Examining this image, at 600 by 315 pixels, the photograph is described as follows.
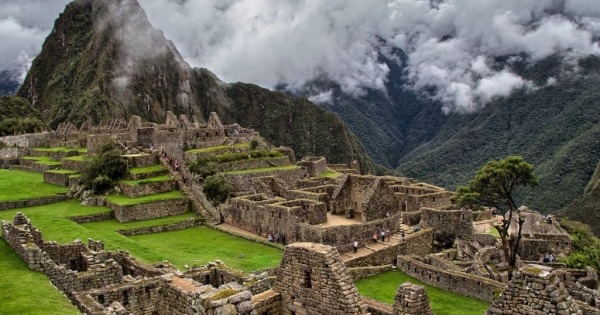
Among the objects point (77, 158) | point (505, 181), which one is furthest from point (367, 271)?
point (77, 158)

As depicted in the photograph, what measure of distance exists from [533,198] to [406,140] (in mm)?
88249

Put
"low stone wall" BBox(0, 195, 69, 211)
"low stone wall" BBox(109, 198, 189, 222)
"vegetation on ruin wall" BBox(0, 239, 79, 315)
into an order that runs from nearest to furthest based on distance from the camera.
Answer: "vegetation on ruin wall" BBox(0, 239, 79, 315), "low stone wall" BBox(0, 195, 69, 211), "low stone wall" BBox(109, 198, 189, 222)

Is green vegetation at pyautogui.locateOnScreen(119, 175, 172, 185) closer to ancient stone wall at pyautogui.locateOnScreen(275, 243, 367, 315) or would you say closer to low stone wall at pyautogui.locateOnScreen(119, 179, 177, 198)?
low stone wall at pyautogui.locateOnScreen(119, 179, 177, 198)

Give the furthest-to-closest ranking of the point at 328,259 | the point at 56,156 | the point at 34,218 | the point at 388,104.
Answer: the point at 388,104
the point at 56,156
the point at 34,218
the point at 328,259

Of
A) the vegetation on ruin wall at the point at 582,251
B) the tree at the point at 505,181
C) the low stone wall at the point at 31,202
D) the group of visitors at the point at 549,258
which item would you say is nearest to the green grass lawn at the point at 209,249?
the low stone wall at the point at 31,202

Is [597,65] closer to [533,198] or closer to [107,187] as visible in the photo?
[533,198]

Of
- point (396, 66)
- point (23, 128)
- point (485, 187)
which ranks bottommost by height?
point (485, 187)

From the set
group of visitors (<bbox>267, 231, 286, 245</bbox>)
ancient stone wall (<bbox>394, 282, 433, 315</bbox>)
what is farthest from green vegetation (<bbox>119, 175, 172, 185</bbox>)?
ancient stone wall (<bbox>394, 282, 433, 315</bbox>)

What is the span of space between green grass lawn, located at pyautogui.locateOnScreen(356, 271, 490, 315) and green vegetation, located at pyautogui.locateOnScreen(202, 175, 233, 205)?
13.0m

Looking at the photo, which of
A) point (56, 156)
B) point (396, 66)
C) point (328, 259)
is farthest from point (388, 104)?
point (328, 259)

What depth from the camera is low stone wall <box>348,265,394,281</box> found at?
68.7ft

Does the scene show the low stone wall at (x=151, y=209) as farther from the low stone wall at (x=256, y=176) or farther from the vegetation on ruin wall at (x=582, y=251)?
the vegetation on ruin wall at (x=582, y=251)

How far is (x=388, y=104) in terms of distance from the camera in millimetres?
170625

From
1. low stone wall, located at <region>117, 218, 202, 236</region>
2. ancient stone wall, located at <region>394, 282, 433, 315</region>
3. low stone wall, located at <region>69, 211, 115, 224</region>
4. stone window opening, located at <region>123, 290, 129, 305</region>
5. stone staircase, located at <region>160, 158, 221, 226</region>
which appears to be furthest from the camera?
stone staircase, located at <region>160, 158, 221, 226</region>
